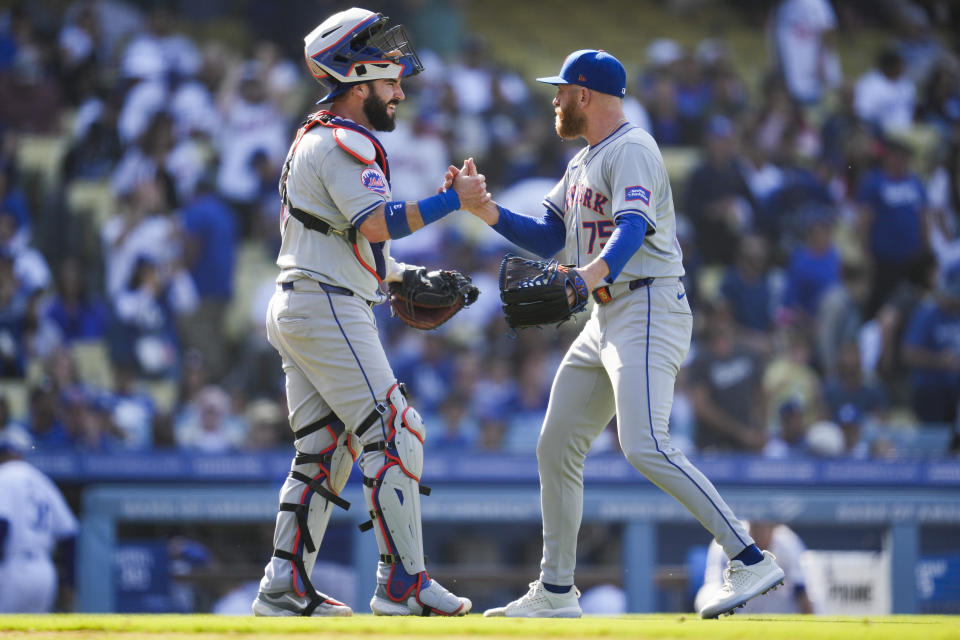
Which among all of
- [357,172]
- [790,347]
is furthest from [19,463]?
[790,347]

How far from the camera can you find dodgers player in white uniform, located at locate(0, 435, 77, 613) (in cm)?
752

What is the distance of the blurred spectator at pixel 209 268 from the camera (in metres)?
10.2

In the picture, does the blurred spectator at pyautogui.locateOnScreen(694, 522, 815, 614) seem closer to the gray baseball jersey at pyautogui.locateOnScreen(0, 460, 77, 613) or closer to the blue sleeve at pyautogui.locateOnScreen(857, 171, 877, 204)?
the gray baseball jersey at pyautogui.locateOnScreen(0, 460, 77, 613)

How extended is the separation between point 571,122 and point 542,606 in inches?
70.6

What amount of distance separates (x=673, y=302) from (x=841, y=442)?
15.3 feet

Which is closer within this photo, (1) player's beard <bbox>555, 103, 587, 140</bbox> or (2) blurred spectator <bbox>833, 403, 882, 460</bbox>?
(1) player's beard <bbox>555, 103, 587, 140</bbox>

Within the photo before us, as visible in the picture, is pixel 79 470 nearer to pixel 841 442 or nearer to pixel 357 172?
pixel 357 172

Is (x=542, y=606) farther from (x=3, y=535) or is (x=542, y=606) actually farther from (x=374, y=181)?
(x=3, y=535)

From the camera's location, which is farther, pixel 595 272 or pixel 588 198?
pixel 588 198

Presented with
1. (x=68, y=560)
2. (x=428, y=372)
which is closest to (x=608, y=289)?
(x=68, y=560)

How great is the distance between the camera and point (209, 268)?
10508mm

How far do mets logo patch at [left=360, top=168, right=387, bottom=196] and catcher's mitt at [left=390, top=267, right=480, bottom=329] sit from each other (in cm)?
48

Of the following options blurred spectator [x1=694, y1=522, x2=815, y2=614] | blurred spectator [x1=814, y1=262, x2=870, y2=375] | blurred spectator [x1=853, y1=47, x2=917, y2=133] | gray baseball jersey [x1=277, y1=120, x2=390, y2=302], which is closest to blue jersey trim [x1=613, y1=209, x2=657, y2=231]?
gray baseball jersey [x1=277, y1=120, x2=390, y2=302]

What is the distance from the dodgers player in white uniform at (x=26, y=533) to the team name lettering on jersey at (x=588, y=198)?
4.35m
